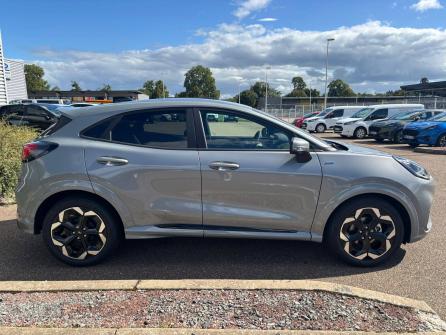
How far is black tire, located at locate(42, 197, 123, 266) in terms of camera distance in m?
3.73

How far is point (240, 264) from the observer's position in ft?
12.9

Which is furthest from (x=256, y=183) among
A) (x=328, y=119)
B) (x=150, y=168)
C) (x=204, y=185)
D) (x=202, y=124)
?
(x=328, y=119)

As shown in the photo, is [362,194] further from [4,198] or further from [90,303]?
[4,198]

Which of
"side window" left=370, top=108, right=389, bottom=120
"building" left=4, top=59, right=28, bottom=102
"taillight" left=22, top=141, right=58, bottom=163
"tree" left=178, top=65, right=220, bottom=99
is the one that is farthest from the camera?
"tree" left=178, top=65, right=220, bottom=99

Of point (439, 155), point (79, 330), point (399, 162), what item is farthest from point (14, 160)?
point (439, 155)

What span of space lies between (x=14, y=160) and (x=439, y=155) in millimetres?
11798

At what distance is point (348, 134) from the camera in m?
20.1

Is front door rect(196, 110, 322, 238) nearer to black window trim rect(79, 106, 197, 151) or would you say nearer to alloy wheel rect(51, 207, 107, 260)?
black window trim rect(79, 106, 197, 151)

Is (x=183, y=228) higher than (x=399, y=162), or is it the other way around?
(x=399, y=162)

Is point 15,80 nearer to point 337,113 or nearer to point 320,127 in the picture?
point 320,127

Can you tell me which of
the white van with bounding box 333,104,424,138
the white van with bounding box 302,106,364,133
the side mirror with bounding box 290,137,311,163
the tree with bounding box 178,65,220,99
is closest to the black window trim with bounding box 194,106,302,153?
the side mirror with bounding box 290,137,311,163

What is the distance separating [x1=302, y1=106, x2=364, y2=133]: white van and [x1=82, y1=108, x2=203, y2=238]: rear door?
22332 mm

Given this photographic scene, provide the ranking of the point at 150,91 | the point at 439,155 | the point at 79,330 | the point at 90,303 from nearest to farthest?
the point at 79,330, the point at 90,303, the point at 439,155, the point at 150,91

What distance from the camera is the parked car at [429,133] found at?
→ 13875 mm
